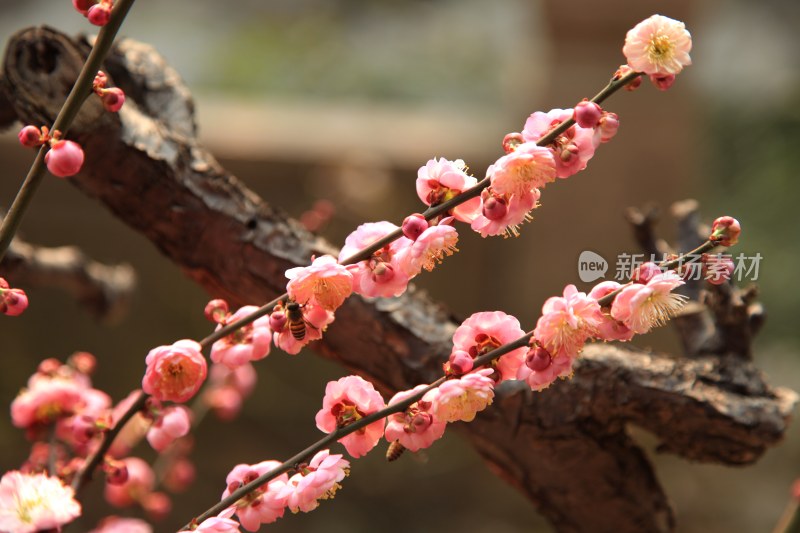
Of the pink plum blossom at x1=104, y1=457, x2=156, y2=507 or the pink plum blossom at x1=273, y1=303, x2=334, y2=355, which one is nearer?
the pink plum blossom at x1=273, y1=303, x2=334, y2=355

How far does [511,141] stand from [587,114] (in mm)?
37

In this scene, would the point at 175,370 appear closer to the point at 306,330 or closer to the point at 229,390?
the point at 306,330

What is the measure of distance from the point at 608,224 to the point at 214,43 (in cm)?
150

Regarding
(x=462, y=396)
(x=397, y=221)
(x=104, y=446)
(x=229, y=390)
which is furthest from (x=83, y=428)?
(x=397, y=221)

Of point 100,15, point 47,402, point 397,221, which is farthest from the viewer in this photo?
point 397,221

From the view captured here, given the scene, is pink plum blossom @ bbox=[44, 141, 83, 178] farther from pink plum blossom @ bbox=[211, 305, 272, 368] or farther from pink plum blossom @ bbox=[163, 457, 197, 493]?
pink plum blossom @ bbox=[163, 457, 197, 493]

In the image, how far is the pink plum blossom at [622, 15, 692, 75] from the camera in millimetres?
358

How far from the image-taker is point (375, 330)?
607mm

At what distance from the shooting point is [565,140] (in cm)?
38

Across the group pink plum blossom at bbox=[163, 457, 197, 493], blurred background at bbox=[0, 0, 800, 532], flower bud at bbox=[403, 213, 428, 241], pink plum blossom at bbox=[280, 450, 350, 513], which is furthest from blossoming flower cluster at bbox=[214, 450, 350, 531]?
blurred background at bbox=[0, 0, 800, 532]

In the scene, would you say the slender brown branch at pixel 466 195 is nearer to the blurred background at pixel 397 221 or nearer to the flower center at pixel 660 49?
the flower center at pixel 660 49

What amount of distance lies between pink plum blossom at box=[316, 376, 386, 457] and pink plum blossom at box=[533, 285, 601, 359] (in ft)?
0.27

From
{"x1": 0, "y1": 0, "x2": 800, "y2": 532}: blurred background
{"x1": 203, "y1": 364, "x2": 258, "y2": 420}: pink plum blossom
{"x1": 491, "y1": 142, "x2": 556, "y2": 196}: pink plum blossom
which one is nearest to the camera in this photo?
{"x1": 491, "y1": 142, "x2": 556, "y2": 196}: pink plum blossom

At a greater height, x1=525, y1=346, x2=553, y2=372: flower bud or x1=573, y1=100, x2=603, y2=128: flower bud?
x1=573, y1=100, x2=603, y2=128: flower bud
